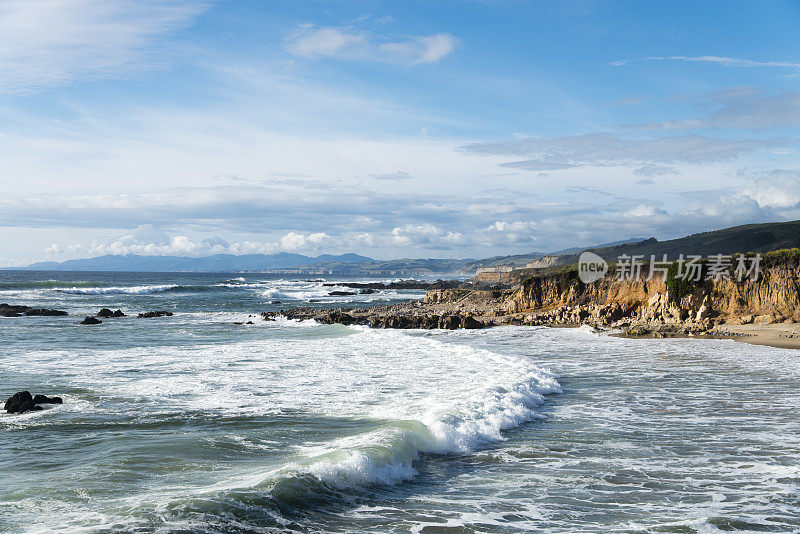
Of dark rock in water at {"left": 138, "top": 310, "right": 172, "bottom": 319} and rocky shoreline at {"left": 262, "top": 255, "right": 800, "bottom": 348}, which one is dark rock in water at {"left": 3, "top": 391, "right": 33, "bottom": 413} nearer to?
rocky shoreline at {"left": 262, "top": 255, "right": 800, "bottom": 348}

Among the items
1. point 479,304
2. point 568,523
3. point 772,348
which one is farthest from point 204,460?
point 479,304

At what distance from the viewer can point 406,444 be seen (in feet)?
28.2

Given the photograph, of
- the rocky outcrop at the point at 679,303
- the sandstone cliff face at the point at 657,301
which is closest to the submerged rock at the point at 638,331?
the rocky outcrop at the point at 679,303

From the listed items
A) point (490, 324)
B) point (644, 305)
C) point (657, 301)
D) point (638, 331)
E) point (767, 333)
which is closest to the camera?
point (767, 333)

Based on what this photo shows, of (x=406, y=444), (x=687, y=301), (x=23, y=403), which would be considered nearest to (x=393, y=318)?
(x=687, y=301)

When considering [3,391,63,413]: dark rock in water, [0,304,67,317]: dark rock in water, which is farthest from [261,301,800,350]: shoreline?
[3,391,63,413]: dark rock in water

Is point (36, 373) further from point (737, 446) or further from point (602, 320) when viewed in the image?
point (602, 320)

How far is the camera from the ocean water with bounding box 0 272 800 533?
6.07m

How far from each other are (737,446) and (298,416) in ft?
24.5

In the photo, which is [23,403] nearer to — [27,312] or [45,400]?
[45,400]

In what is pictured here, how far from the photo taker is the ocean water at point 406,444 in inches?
239

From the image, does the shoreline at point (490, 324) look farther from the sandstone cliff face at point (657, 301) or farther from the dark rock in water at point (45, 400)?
the dark rock in water at point (45, 400)

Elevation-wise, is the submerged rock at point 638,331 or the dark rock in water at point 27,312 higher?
the submerged rock at point 638,331

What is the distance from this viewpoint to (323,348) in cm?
Result: 2194
